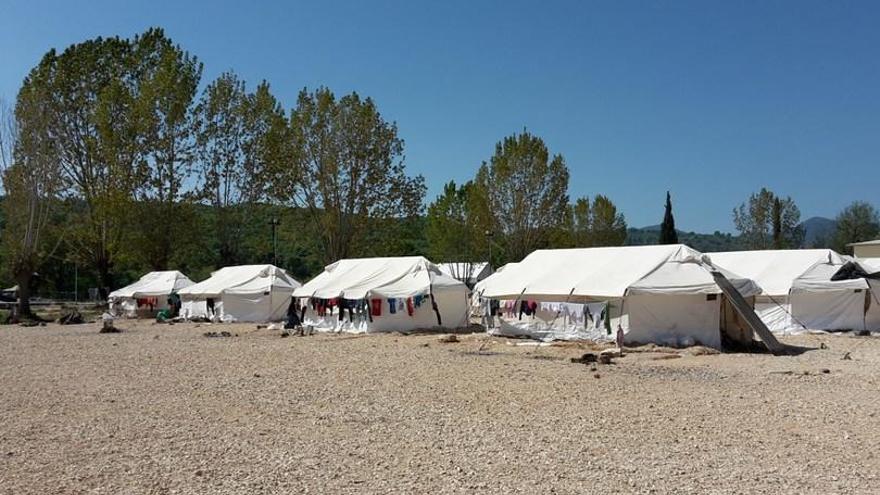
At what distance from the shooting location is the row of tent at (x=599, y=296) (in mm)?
19422

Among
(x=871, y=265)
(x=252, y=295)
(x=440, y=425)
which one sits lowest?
(x=440, y=425)

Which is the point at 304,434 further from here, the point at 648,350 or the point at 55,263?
the point at 55,263

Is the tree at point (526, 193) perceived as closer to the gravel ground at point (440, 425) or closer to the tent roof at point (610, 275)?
the tent roof at point (610, 275)

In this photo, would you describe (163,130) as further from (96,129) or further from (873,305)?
(873,305)

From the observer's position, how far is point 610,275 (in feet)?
68.6

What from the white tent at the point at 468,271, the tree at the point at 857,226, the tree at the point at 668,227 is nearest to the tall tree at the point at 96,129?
the white tent at the point at 468,271

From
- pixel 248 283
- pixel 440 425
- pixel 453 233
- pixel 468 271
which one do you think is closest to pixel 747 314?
pixel 440 425

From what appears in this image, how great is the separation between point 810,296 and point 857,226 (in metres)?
48.4

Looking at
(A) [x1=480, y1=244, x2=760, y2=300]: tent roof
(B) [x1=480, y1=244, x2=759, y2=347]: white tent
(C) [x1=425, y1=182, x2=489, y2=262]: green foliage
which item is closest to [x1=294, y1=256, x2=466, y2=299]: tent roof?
(A) [x1=480, y1=244, x2=760, y2=300]: tent roof

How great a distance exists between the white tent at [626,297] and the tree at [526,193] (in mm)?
19655

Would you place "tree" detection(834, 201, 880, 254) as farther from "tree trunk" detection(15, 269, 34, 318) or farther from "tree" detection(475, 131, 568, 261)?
"tree trunk" detection(15, 269, 34, 318)

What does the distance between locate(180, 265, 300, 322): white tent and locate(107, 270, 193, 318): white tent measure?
147 inches

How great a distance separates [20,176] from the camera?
36.7 m

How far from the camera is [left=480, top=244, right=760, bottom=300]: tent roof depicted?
19.4 meters
